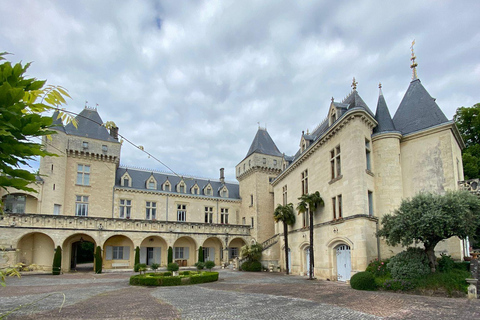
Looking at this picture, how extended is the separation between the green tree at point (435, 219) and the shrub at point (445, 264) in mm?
558

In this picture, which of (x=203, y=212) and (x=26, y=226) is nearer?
(x=26, y=226)

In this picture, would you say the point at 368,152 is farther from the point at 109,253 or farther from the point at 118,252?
the point at 109,253

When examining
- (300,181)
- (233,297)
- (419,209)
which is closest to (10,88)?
(233,297)

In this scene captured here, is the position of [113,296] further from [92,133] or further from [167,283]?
[92,133]

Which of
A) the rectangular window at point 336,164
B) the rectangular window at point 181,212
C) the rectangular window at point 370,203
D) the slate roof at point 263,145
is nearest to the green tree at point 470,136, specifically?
the rectangular window at point 370,203

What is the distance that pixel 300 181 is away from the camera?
26.0 metres

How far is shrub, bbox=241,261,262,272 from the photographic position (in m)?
28.9

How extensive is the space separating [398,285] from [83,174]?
27891 millimetres

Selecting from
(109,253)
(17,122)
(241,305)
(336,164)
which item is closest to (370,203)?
(336,164)

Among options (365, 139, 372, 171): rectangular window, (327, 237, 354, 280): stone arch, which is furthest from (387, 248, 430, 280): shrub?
(365, 139, 372, 171): rectangular window

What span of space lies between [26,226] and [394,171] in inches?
1004

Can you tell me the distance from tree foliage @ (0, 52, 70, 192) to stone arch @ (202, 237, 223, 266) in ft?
114

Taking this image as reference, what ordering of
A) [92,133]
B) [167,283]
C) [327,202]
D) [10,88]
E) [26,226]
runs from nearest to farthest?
[10,88]
[167,283]
[327,202]
[26,226]
[92,133]

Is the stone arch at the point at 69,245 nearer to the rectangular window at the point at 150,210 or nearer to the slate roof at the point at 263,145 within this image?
the rectangular window at the point at 150,210
